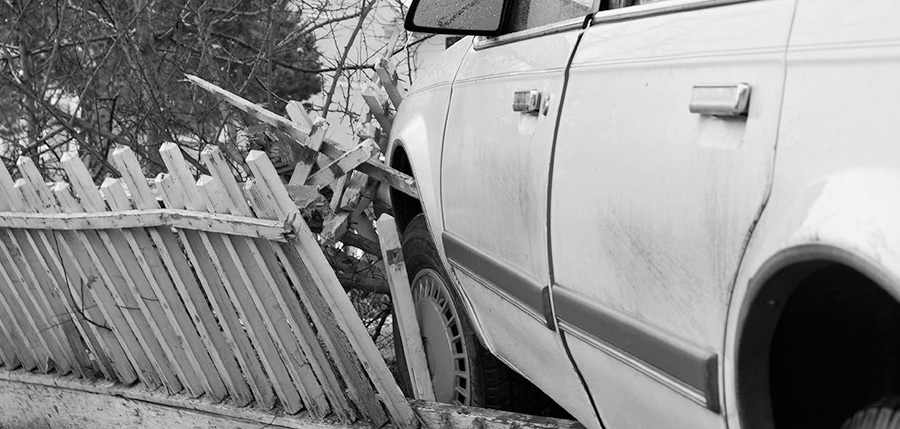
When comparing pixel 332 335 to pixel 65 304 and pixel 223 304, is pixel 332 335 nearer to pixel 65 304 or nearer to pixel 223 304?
pixel 223 304

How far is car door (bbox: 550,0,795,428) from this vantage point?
1814mm

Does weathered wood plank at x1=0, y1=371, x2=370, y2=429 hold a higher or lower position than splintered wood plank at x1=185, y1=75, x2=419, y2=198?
lower

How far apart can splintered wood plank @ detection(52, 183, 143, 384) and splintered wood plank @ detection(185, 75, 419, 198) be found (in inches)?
39.7

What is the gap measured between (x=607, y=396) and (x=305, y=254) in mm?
1157

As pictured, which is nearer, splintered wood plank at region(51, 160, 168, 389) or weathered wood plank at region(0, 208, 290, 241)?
weathered wood plank at region(0, 208, 290, 241)

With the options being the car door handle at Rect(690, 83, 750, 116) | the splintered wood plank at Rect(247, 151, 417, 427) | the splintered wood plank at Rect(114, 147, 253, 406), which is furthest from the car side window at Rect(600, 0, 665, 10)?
the splintered wood plank at Rect(114, 147, 253, 406)

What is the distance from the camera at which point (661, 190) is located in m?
2.03

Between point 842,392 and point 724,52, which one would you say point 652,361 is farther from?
point 724,52

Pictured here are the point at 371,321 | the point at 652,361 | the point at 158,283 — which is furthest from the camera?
the point at 371,321

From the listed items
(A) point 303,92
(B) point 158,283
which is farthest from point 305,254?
(A) point 303,92

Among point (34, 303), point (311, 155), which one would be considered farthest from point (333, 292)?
point (34, 303)

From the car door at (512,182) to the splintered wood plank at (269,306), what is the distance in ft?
1.97

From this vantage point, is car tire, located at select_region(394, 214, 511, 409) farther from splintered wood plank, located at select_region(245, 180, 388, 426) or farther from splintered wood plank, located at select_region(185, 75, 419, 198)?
splintered wood plank, located at select_region(245, 180, 388, 426)

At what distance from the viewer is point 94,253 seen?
4.11 m
